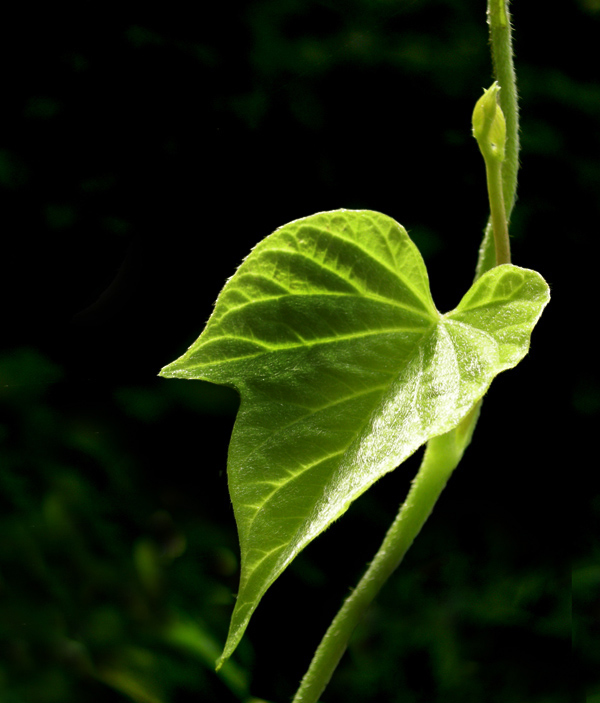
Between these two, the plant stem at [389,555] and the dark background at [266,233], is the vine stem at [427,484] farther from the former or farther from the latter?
the dark background at [266,233]

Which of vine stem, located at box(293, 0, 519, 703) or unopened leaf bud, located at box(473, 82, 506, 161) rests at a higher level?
unopened leaf bud, located at box(473, 82, 506, 161)

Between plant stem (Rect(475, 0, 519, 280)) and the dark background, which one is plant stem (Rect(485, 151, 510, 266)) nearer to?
plant stem (Rect(475, 0, 519, 280))

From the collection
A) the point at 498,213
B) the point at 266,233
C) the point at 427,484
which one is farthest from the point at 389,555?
the point at 266,233

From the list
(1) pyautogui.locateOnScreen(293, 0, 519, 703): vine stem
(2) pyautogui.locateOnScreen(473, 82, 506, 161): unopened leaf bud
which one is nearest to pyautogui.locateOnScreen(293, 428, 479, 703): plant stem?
(1) pyautogui.locateOnScreen(293, 0, 519, 703): vine stem

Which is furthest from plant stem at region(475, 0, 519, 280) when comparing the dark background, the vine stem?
the dark background

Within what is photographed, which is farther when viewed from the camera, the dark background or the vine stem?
the dark background

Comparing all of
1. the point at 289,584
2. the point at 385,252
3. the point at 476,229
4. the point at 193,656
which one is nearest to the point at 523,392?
the point at 476,229

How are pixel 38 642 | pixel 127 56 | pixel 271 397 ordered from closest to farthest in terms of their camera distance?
pixel 271 397 → pixel 38 642 → pixel 127 56

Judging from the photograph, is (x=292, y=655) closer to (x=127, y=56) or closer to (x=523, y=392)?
(x=523, y=392)
